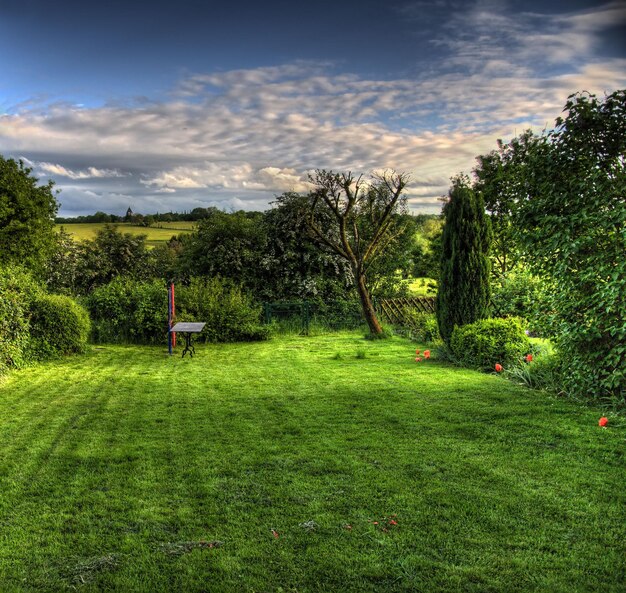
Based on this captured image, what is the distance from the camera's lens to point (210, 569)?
283 centimetres

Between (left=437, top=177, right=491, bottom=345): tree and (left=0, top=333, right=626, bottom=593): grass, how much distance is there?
10.7 ft

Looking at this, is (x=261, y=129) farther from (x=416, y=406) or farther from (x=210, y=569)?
(x=210, y=569)

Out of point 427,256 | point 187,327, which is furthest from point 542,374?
point 427,256

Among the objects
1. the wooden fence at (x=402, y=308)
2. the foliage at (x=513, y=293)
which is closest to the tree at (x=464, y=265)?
the foliage at (x=513, y=293)

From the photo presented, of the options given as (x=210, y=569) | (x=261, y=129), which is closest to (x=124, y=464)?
(x=210, y=569)

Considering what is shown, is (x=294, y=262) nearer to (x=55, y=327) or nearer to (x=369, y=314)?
(x=369, y=314)

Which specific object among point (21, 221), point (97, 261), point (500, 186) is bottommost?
point (97, 261)

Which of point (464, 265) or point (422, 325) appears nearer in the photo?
point (464, 265)

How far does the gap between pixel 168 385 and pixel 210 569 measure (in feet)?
19.4

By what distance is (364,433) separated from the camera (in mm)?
5434

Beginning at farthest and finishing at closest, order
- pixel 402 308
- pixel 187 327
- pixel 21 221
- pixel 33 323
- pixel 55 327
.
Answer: pixel 21 221 < pixel 402 308 < pixel 187 327 < pixel 55 327 < pixel 33 323

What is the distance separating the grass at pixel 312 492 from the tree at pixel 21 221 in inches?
643

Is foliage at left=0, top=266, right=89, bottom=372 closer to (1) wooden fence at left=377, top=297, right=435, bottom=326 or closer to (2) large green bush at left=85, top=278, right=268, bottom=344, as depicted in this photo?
(2) large green bush at left=85, top=278, right=268, bottom=344

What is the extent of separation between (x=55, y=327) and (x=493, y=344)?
10151 mm
